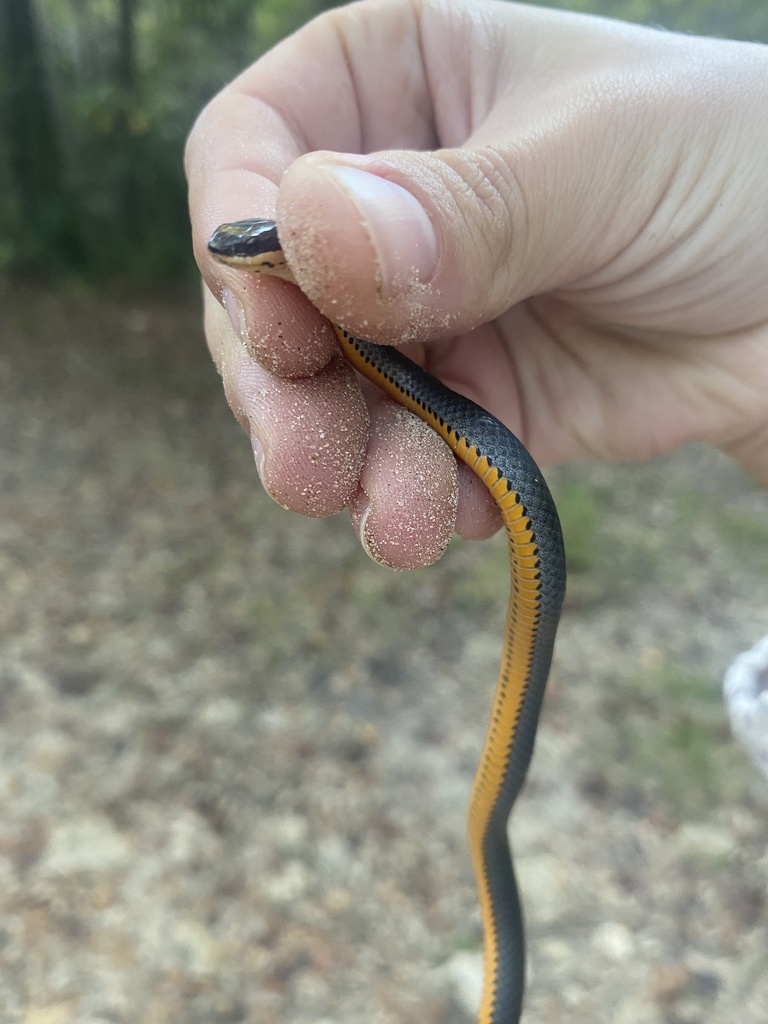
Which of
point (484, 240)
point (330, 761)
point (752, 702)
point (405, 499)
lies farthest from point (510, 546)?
point (330, 761)

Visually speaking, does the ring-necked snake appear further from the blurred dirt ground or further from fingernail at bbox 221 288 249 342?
the blurred dirt ground

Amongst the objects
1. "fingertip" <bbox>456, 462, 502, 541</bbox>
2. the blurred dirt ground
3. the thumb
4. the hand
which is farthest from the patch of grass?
the thumb

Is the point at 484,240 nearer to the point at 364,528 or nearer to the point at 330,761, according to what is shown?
the point at 364,528

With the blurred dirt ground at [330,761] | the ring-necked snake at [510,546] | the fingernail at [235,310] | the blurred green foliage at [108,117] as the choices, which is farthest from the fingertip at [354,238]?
the blurred green foliage at [108,117]

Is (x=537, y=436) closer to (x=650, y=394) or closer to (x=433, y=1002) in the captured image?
(x=650, y=394)

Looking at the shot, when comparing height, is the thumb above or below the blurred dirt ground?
above

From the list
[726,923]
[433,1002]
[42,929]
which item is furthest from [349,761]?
[726,923]
